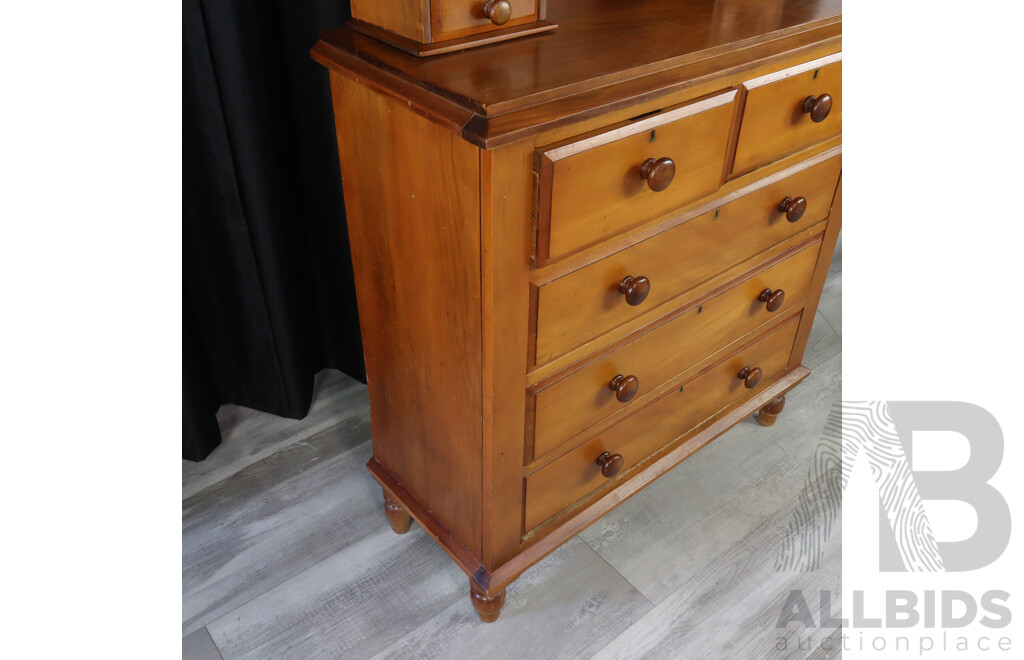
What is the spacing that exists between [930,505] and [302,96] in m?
1.34

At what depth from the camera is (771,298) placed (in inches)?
58.5

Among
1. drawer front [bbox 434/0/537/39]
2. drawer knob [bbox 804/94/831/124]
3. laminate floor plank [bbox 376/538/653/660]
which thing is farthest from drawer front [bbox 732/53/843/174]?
laminate floor plank [bbox 376/538/653/660]

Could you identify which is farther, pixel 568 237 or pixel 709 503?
pixel 709 503

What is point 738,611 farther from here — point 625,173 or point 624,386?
point 625,173

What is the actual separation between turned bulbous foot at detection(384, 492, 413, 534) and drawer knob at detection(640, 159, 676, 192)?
33.6 inches

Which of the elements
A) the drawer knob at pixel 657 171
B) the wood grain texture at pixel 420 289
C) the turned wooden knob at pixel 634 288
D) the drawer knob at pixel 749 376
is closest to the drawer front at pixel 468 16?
the wood grain texture at pixel 420 289

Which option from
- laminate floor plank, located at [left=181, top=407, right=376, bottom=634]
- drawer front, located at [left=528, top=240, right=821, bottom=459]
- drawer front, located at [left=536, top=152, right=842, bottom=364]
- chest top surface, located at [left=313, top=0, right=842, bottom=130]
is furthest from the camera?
laminate floor plank, located at [left=181, top=407, right=376, bottom=634]

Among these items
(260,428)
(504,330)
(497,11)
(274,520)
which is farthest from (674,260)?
(260,428)

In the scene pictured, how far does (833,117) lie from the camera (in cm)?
133

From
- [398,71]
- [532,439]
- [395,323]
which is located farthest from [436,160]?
[532,439]

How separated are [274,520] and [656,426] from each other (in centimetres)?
83

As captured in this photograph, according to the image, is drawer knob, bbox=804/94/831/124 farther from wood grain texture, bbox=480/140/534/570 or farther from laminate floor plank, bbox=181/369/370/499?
laminate floor plank, bbox=181/369/370/499

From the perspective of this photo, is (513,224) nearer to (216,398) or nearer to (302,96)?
(302,96)

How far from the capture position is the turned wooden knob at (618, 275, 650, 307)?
3.65 ft
